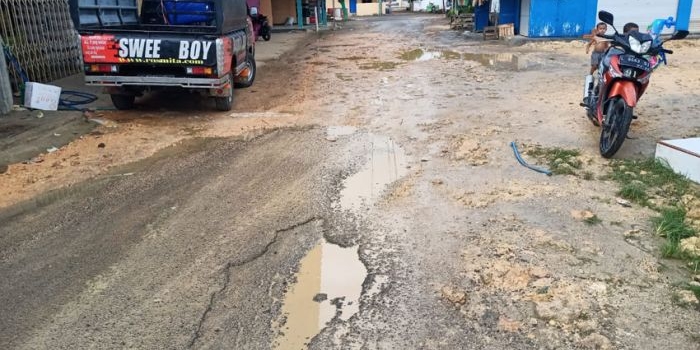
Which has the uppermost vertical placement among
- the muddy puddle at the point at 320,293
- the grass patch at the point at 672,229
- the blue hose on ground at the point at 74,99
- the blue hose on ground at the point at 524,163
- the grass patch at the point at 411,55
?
the blue hose on ground at the point at 74,99

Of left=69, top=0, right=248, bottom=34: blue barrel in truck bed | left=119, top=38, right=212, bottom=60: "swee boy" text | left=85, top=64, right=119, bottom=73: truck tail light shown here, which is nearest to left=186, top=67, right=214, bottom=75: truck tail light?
left=119, top=38, right=212, bottom=60: "swee boy" text

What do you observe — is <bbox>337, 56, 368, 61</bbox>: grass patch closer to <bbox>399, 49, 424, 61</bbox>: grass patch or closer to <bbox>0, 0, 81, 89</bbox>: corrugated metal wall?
<bbox>399, 49, 424, 61</bbox>: grass patch

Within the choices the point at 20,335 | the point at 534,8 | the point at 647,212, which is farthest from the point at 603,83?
the point at 534,8

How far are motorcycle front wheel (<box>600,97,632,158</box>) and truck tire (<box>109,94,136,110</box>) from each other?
7012mm

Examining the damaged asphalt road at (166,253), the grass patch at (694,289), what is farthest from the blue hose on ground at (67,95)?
the grass patch at (694,289)

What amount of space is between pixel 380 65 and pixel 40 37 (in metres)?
7.85

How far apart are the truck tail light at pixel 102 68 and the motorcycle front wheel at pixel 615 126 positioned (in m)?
6.64

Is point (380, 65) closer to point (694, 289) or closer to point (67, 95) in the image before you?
point (67, 95)

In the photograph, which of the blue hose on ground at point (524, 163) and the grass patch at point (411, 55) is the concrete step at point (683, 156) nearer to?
the blue hose on ground at point (524, 163)

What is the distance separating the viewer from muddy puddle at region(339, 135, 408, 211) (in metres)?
4.89

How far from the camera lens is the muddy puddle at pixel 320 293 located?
3008mm

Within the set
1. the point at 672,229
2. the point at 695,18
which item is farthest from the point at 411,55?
the point at 672,229

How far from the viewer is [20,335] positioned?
300 cm

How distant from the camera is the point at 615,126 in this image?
569cm
